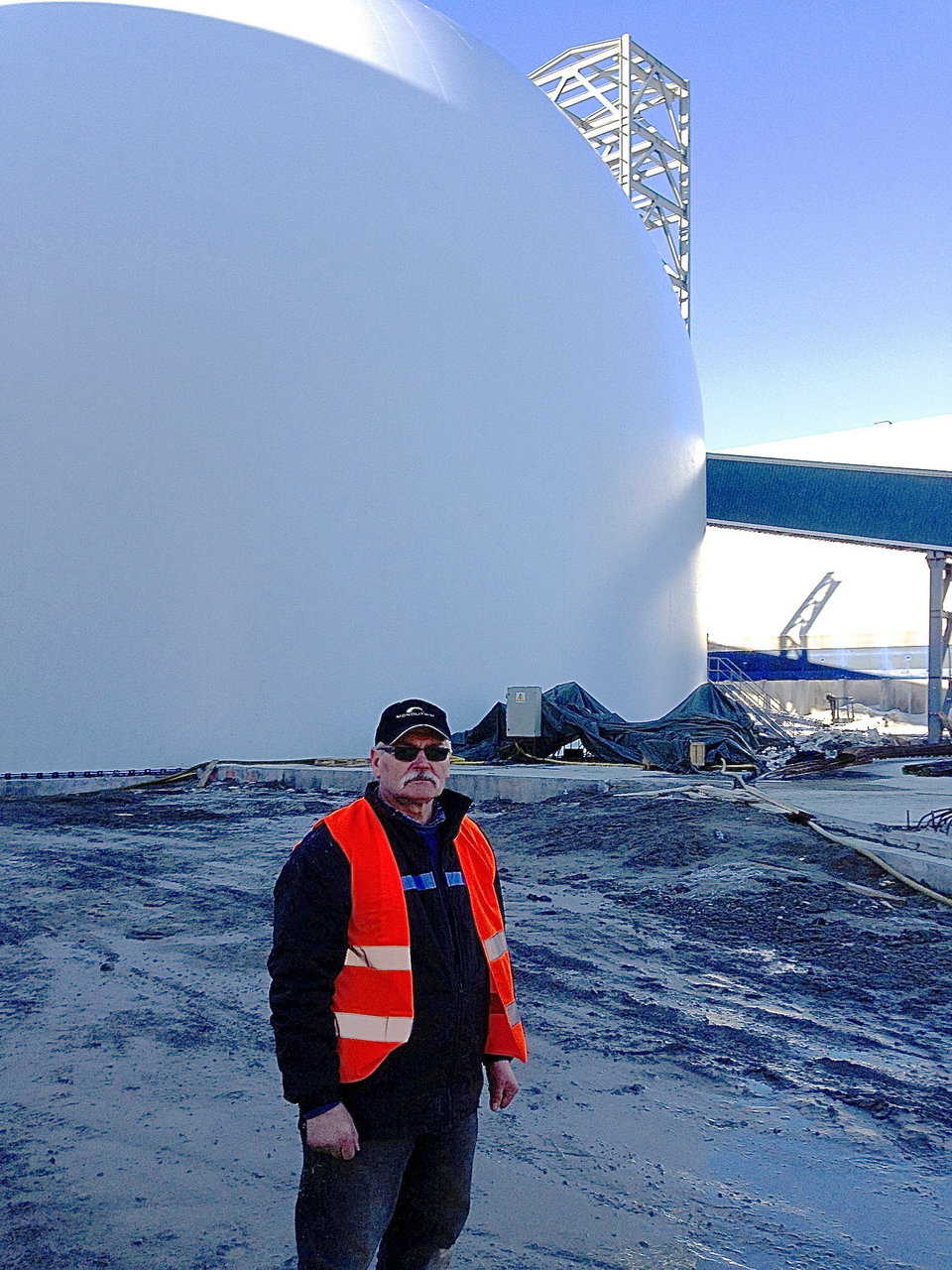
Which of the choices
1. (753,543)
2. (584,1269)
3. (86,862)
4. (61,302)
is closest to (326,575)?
(61,302)

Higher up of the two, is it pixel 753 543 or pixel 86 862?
pixel 753 543

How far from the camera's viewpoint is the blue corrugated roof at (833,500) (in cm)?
2006

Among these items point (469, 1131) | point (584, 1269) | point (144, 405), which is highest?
point (144, 405)

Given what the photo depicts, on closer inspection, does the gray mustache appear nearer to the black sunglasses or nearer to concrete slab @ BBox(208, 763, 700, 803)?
the black sunglasses

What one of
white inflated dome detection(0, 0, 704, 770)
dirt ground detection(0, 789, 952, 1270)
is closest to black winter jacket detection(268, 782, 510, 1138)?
dirt ground detection(0, 789, 952, 1270)

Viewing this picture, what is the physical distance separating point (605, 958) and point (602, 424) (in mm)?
12332

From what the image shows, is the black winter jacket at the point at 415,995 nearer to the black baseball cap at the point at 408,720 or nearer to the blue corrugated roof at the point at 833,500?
the black baseball cap at the point at 408,720

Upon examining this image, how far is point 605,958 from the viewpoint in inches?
206

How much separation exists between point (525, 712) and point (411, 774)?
11.1m

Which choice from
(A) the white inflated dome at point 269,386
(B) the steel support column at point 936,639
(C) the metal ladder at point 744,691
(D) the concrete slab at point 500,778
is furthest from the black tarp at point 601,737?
(C) the metal ladder at point 744,691

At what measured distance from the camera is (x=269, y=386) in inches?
530

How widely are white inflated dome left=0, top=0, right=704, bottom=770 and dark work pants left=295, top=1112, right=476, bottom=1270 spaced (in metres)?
11.4

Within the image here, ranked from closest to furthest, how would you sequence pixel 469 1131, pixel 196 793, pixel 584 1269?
pixel 469 1131 < pixel 584 1269 < pixel 196 793

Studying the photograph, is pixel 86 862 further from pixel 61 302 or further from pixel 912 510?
pixel 912 510
